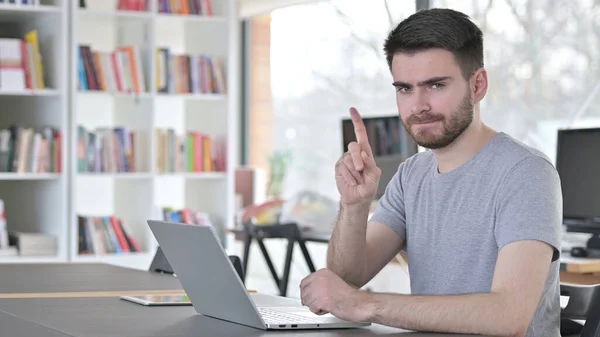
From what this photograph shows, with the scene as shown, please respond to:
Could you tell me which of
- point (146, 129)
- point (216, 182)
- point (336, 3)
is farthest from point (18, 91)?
point (336, 3)

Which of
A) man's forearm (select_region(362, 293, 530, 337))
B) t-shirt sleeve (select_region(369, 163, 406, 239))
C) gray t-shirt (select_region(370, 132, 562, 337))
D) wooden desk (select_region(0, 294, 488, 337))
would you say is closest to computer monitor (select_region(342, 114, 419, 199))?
t-shirt sleeve (select_region(369, 163, 406, 239))

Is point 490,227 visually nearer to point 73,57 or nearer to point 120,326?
point 120,326

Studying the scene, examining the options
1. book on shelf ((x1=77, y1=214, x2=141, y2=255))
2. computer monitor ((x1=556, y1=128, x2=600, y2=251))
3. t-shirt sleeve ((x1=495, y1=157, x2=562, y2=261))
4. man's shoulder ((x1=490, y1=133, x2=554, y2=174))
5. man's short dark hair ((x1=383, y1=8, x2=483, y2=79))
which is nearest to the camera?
t-shirt sleeve ((x1=495, y1=157, x2=562, y2=261))

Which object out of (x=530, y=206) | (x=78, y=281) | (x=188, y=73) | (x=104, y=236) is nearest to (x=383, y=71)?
(x=188, y=73)

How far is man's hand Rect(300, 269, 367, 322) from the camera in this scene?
1.83 m

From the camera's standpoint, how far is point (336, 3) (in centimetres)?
695

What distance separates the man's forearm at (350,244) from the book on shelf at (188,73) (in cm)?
331

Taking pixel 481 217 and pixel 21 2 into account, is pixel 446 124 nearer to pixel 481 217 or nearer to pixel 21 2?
pixel 481 217

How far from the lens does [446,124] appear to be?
2.15 meters

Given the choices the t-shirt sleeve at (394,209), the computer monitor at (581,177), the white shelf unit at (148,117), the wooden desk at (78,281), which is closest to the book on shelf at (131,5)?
the white shelf unit at (148,117)

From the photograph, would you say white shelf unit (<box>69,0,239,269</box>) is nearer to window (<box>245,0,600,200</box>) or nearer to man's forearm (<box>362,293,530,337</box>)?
window (<box>245,0,600,200</box>)

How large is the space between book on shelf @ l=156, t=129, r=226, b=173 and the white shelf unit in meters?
0.04

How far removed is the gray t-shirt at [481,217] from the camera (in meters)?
1.98

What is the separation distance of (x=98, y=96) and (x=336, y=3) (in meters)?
2.07
